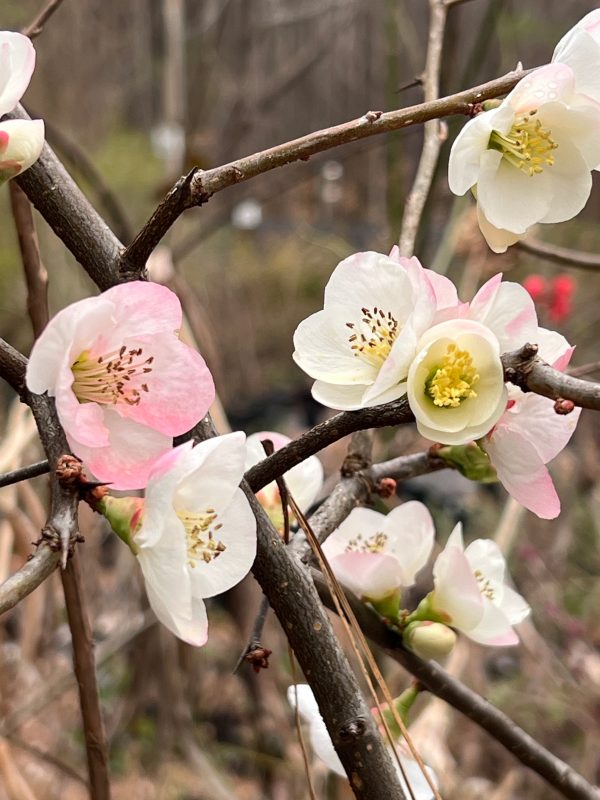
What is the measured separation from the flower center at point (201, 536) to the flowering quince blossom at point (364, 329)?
5cm

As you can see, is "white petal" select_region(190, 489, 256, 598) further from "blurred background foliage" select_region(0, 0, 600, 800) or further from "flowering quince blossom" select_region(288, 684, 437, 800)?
"blurred background foliage" select_region(0, 0, 600, 800)

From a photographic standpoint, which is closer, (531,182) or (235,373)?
(531,182)

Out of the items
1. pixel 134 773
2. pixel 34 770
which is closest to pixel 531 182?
pixel 34 770

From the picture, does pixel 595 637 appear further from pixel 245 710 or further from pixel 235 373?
pixel 235 373

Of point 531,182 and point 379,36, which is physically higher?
point 531,182

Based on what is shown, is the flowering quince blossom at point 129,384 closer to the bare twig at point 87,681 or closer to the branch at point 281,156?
the branch at point 281,156

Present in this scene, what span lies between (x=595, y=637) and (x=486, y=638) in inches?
57.2

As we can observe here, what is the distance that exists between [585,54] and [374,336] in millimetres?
116

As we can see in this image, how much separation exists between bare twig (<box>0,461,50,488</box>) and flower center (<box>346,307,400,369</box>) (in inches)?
4.4

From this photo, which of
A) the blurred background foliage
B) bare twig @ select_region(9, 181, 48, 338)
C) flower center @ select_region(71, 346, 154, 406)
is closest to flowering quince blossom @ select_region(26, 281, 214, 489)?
flower center @ select_region(71, 346, 154, 406)

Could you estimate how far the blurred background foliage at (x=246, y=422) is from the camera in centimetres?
98

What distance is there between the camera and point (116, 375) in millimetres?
275

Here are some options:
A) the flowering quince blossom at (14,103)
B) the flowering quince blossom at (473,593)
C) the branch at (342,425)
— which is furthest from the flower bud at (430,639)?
the flowering quince blossom at (14,103)

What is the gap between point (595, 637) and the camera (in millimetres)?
1710
